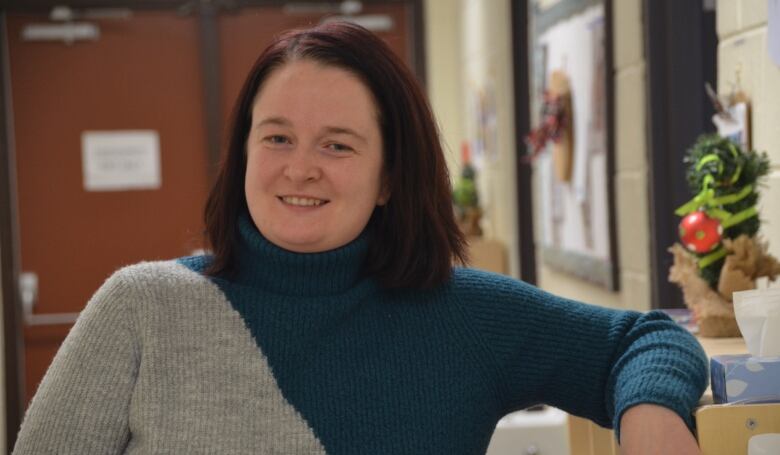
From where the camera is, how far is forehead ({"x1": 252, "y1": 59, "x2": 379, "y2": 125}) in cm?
136

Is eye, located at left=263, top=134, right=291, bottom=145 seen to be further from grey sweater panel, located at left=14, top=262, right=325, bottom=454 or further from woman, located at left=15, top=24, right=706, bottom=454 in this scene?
grey sweater panel, located at left=14, top=262, right=325, bottom=454

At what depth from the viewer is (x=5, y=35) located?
4.51 metres

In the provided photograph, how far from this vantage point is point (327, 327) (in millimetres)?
1372

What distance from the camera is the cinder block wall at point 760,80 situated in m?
1.68

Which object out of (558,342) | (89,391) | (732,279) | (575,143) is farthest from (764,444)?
(575,143)

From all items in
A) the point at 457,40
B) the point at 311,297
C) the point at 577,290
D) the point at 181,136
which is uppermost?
the point at 457,40

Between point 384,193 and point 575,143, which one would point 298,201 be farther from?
point 575,143

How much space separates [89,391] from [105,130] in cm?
351

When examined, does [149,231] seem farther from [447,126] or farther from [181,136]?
[447,126]

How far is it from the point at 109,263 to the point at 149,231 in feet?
0.69

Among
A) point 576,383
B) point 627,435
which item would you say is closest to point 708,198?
point 576,383

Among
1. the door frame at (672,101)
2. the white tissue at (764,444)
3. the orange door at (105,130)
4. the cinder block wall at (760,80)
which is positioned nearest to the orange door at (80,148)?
the orange door at (105,130)

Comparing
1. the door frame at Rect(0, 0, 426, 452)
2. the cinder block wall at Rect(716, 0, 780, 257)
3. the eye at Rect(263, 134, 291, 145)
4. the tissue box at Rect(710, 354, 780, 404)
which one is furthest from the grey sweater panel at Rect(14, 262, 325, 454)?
the door frame at Rect(0, 0, 426, 452)

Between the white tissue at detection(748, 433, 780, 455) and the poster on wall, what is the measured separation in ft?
5.13
